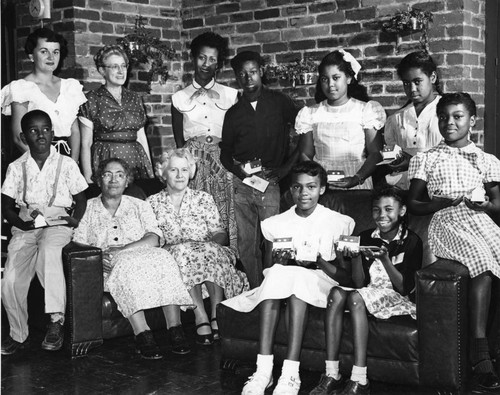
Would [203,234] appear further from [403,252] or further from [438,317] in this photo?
[438,317]

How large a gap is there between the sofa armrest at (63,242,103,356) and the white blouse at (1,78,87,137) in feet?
3.98

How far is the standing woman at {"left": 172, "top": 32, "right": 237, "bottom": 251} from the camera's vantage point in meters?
5.23

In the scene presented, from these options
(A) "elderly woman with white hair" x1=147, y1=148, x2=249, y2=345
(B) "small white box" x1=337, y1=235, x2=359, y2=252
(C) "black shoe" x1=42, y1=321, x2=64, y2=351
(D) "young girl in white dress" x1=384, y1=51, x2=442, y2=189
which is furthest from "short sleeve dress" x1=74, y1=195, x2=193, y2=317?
(D) "young girl in white dress" x1=384, y1=51, x2=442, y2=189

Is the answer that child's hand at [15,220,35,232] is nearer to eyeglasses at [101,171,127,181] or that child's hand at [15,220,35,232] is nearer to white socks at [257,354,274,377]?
eyeglasses at [101,171,127,181]

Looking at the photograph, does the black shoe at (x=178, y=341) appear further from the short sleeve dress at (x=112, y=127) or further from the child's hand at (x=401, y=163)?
the child's hand at (x=401, y=163)

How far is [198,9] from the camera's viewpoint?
21.0 ft

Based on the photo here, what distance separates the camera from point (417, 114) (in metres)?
4.54

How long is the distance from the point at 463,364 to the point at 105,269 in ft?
7.32

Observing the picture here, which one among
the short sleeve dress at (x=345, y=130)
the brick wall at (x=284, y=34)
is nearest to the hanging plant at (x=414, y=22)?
the brick wall at (x=284, y=34)

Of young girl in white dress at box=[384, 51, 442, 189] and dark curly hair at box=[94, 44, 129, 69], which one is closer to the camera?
young girl in white dress at box=[384, 51, 442, 189]

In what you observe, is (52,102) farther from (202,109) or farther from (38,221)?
(38,221)

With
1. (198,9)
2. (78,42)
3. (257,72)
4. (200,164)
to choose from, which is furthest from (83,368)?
(198,9)

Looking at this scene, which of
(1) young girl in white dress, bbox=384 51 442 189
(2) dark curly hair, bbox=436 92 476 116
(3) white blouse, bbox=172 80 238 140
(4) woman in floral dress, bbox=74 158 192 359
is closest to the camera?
(2) dark curly hair, bbox=436 92 476 116

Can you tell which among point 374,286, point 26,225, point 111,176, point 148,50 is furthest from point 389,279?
point 148,50
